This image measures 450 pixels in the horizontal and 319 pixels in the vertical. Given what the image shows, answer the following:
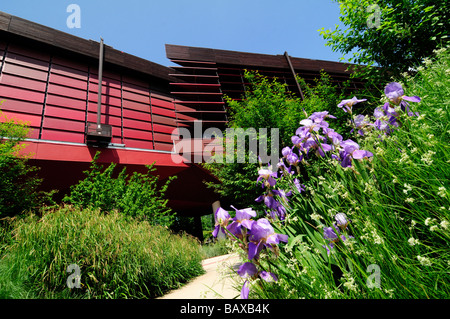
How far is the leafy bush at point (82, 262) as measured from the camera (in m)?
3.15

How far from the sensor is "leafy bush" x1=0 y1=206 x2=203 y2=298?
124 inches

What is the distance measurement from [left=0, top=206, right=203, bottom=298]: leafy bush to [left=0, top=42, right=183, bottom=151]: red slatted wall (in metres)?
7.61

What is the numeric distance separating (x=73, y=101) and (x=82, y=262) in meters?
10.2

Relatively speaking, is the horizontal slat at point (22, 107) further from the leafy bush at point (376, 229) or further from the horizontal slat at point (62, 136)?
the leafy bush at point (376, 229)

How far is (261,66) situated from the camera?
16.4 m

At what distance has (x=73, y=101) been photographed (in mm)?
10547

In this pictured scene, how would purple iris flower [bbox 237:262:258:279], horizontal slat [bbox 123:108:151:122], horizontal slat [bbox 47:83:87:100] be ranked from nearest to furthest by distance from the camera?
purple iris flower [bbox 237:262:258:279], horizontal slat [bbox 47:83:87:100], horizontal slat [bbox 123:108:151:122]

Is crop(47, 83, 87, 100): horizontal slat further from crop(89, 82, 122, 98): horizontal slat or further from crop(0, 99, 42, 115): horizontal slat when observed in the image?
crop(0, 99, 42, 115): horizontal slat

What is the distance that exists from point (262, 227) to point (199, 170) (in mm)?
10562

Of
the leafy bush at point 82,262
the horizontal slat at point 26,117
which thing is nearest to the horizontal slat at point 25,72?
the horizontal slat at point 26,117

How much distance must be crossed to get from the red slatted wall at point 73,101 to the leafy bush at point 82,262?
7610 millimetres

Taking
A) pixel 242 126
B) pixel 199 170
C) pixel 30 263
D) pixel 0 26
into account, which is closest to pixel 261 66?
pixel 199 170

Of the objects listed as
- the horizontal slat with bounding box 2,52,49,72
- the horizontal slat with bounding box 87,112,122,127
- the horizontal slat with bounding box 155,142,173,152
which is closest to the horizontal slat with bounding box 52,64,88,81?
the horizontal slat with bounding box 2,52,49,72

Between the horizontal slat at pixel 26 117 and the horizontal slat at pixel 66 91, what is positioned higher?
the horizontal slat at pixel 66 91
